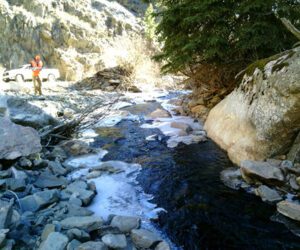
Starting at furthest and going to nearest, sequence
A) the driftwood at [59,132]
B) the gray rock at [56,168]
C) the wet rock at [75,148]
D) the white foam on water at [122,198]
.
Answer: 1. the driftwood at [59,132]
2. the wet rock at [75,148]
3. the gray rock at [56,168]
4. the white foam on water at [122,198]

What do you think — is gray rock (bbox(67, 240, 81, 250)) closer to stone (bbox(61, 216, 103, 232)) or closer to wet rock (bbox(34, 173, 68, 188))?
stone (bbox(61, 216, 103, 232))

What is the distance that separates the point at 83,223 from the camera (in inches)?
152

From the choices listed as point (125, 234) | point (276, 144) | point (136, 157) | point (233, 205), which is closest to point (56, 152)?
point (136, 157)

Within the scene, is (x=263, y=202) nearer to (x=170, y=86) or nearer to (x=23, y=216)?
(x=23, y=216)

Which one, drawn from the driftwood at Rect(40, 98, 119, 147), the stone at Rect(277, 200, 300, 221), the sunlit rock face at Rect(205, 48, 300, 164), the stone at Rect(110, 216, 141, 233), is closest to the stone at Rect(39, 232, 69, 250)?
the stone at Rect(110, 216, 141, 233)

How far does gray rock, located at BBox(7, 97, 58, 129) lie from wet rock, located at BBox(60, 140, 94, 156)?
0.84m

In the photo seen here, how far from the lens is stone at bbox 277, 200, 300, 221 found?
165 inches

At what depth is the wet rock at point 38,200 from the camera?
4301 millimetres

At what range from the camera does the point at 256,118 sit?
20.5 feet

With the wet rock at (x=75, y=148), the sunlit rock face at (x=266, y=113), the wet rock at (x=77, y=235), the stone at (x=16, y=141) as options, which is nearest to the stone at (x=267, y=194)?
the sunlit rock face at (x=266, y=113)

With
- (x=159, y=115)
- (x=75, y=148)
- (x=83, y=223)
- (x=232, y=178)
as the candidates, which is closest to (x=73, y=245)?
(x=83, y=223)

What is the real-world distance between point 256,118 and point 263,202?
200cm

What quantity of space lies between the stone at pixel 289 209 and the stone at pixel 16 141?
14.3ft

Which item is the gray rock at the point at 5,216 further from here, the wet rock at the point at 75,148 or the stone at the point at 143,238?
the wet rock at the point at 75,148
